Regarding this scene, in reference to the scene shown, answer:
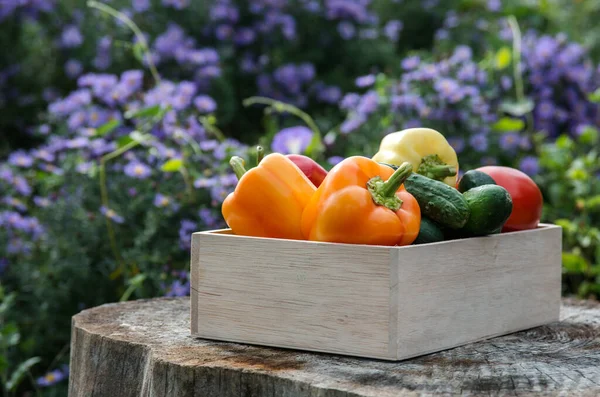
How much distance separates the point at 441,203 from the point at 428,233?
0.25ft

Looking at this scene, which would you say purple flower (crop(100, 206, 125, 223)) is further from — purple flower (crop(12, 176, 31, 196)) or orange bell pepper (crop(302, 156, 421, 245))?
orange bell pepper (crop(302, 156, 421, 245))

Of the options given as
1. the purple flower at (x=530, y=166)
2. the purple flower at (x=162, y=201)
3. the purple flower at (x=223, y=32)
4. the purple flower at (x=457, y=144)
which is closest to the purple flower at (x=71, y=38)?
the purple flower at (x=223, y=32)

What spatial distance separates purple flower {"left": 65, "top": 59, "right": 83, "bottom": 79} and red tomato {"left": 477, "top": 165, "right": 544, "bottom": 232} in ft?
10.0

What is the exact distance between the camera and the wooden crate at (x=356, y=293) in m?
1.91

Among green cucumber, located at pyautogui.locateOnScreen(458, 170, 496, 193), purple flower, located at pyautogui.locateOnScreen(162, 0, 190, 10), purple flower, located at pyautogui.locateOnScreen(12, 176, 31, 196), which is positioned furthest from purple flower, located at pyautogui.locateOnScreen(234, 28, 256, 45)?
green cucumber, located at pyautogui.locateOnScreen(458, 170, 496, 193)

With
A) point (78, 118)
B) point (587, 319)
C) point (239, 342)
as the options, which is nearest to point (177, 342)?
point (239, 342)

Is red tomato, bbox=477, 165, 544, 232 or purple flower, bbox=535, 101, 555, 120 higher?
purple flower, bbox=535, 101, 555, 120

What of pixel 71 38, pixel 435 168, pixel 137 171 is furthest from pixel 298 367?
pixel 71 38

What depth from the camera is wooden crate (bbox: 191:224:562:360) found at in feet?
6.25

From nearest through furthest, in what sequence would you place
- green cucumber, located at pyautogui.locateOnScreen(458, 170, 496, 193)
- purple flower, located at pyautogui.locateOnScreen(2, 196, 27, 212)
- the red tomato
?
green cucumber, located at pyautogui.locateOnScreen(458, 170, 496, 193)
the red tomato
purple flower, located at pyautogui.locateOnScreen(2, 196, 27, 212)

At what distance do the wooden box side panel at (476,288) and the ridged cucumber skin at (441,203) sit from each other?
58 millimetres

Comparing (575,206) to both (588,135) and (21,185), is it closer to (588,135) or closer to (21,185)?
(588,135)

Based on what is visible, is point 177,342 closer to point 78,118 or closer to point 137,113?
point 137,113

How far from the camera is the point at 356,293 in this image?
6.31 feet
